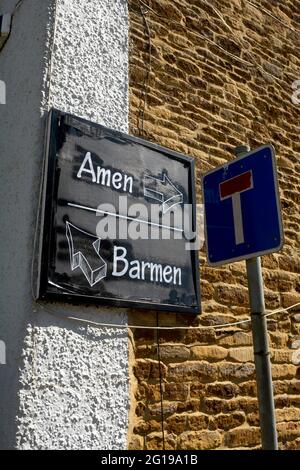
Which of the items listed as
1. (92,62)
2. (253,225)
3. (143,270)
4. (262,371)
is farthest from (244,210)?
(92,62)

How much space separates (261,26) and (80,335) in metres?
3.74

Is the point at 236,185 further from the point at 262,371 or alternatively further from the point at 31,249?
the point at 31,249

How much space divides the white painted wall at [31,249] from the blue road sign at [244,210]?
0.83 meters

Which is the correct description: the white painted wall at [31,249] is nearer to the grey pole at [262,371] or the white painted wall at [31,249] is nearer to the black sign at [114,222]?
the black sign at [114,222]

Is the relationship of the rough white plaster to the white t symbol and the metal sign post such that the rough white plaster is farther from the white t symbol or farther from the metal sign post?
the white t symbol

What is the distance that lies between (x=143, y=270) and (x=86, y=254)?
0.41m

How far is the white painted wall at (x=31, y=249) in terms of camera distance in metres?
2.53

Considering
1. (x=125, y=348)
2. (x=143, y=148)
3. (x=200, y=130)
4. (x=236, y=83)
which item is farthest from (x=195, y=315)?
(x=236, y=83)

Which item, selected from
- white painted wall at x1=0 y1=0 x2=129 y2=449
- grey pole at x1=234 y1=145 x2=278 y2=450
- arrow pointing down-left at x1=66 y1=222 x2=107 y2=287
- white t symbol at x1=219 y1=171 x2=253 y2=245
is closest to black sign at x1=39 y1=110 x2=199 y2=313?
arrow pointing down-left at x1=66 y1=222 x2=107 y2=287

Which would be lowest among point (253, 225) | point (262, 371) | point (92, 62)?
point (262, 371)

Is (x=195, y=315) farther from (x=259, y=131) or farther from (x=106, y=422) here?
(x=259, y=131)

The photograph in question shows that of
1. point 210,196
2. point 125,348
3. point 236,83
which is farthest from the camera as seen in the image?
point 236,83

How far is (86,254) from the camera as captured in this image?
286 centimetres

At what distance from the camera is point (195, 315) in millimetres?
3389
